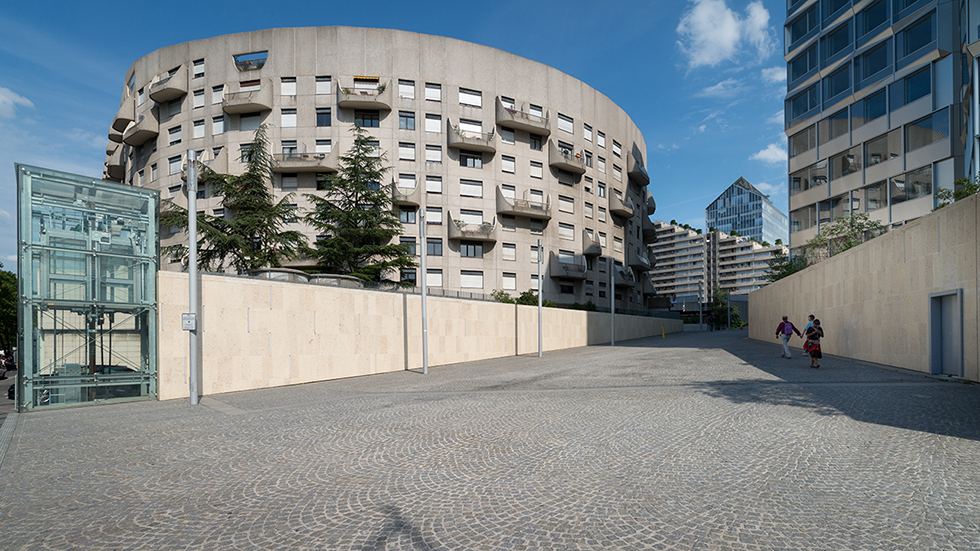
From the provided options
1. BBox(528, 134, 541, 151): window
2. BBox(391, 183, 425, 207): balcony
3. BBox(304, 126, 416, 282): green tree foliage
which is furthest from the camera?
BBox(528, 134, 541, 151): window

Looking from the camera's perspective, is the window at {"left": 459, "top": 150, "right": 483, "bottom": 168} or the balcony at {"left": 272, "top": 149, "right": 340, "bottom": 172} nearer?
the balcony at {"left": 272, "top": 149, "right": 340, "bottom": 172}

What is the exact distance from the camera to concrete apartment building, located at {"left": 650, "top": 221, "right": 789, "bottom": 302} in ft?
433

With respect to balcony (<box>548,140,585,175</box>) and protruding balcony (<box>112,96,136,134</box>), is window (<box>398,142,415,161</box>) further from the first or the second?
protruding balcony (<box>112,96,136,134</box>)

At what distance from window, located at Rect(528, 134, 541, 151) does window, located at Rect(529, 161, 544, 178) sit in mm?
1312

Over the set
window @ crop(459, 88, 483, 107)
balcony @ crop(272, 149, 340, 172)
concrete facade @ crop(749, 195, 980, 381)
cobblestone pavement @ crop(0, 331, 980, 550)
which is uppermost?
window @ crop(459, 88, 483, 107)

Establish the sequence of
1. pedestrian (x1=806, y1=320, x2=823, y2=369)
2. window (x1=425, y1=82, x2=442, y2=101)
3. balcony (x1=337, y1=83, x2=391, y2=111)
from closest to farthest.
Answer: pedestrian (x1=806, y1=320, x2=823, y2=369) < balcony (x1=337, y1=83, x2=391, y2=111) < window (x1=425, y1=82, x2=442, y2=101)

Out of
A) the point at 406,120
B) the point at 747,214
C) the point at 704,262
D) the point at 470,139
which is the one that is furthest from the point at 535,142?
the point at 747,214

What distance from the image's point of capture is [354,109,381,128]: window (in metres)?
37.6

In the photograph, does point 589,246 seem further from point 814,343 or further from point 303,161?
point 814,343

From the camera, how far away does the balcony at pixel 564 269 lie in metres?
42.6

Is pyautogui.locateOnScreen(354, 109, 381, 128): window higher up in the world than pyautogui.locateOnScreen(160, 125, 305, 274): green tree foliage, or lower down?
higher up

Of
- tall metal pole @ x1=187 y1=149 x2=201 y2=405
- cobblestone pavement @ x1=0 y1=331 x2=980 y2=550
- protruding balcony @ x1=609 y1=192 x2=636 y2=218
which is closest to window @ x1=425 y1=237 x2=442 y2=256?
protruding balcony @ x1=609 y1=192 x2=636 y2=218

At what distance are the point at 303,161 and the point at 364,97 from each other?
6364 millimetres

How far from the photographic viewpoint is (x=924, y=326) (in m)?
12.0
